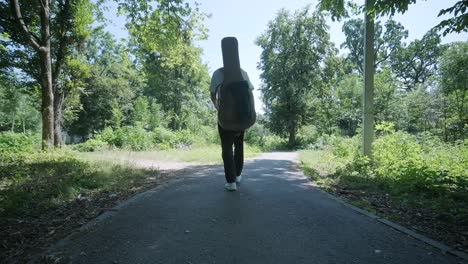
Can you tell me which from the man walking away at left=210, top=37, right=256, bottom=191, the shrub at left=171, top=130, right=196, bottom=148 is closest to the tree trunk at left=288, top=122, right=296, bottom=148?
the shrub at left=171, top=130, right=196, bottom=148

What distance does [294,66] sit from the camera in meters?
33.1

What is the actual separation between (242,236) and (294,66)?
32.4 m

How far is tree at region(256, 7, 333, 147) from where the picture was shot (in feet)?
107

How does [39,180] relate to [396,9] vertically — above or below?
below

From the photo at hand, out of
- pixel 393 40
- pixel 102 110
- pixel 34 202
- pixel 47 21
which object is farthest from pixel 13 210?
pixel 393 40

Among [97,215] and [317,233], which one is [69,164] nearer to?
[97,215]

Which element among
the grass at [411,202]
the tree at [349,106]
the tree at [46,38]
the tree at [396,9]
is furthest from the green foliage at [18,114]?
the grass at [411,202]

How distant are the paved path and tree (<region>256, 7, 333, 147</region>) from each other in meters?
29.1

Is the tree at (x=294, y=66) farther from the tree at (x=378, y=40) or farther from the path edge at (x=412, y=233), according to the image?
the path edge at (x=412, y=233)

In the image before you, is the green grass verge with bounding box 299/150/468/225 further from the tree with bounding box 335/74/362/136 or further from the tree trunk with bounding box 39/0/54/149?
the tree with bounding box 335/74/362/136

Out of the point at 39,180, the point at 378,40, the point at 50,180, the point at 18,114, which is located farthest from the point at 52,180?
the point at 18,114

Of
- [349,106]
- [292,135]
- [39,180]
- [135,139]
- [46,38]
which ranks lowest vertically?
[39,180]

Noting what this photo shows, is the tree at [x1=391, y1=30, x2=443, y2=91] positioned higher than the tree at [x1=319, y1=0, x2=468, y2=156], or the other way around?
the tree at [x1=391, y1=30, x2=443, y2=91]

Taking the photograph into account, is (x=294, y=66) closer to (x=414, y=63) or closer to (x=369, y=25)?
(x=414, y=63)
